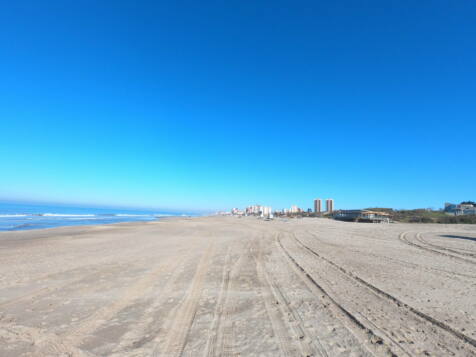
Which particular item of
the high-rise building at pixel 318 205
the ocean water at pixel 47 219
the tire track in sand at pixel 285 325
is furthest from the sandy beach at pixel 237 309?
the high-rise building at pixel 318 205

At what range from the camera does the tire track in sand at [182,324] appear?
2.94m

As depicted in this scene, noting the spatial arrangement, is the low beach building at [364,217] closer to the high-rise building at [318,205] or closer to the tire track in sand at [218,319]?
the tire track in sand at [218,319]

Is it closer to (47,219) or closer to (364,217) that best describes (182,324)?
(364,217)

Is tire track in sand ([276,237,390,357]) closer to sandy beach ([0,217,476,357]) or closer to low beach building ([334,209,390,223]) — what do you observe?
sandy beach ([0,217,476,357])

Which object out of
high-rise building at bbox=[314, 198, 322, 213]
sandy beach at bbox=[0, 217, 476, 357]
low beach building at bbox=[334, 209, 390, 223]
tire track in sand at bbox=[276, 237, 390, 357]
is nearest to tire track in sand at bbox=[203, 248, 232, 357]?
sandy beach at bbox=[0, 217, 476, 357]

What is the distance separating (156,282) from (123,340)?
8.92 feet

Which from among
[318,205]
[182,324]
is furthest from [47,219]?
[318,205]

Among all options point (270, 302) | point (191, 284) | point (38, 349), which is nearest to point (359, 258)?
point (270, 302)

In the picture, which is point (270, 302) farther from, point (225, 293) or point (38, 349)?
point (38, 349)

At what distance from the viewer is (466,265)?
7.86 m

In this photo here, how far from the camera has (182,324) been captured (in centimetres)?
365

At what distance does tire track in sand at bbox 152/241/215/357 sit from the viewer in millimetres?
2943

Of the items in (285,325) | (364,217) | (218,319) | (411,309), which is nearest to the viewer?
(285,325)

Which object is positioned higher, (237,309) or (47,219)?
(237,309)
